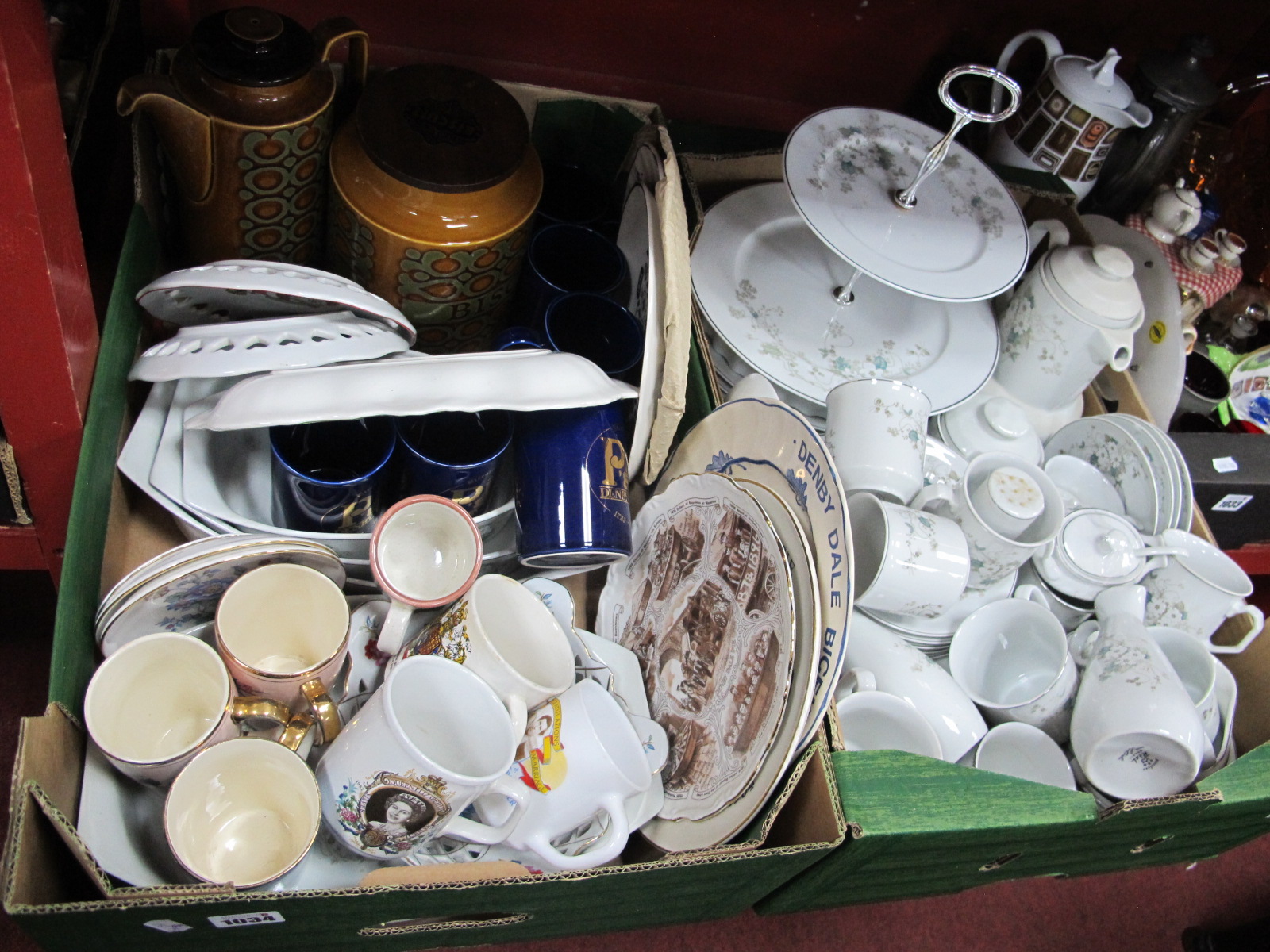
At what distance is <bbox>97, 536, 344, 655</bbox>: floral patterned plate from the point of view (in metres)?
0.61

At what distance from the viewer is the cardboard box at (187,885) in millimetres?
525

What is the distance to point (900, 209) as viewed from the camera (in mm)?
858

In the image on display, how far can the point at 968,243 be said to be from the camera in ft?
2.82

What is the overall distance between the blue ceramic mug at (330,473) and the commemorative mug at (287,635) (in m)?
0.06

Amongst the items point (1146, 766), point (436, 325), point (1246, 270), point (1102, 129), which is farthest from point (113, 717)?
point (1246, 270)

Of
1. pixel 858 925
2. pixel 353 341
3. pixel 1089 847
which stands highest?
pixel 353 341

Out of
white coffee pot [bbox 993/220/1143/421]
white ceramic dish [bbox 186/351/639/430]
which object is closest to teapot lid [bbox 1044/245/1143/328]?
white coffee pot [bbox 993/220/1143/421]

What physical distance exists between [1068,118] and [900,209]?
39 centimetres

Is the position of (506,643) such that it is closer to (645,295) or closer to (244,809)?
(244,809)

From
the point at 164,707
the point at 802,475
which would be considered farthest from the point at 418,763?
the point at 802,475

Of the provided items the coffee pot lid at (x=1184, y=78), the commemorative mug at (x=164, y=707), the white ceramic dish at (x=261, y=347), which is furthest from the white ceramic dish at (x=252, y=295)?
the coffee pot lid at (x=1184, y=78)

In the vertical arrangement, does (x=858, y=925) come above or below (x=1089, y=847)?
below

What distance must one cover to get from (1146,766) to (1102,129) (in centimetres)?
72

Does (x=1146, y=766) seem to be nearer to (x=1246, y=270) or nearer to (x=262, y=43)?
(x=1246, y=270)
